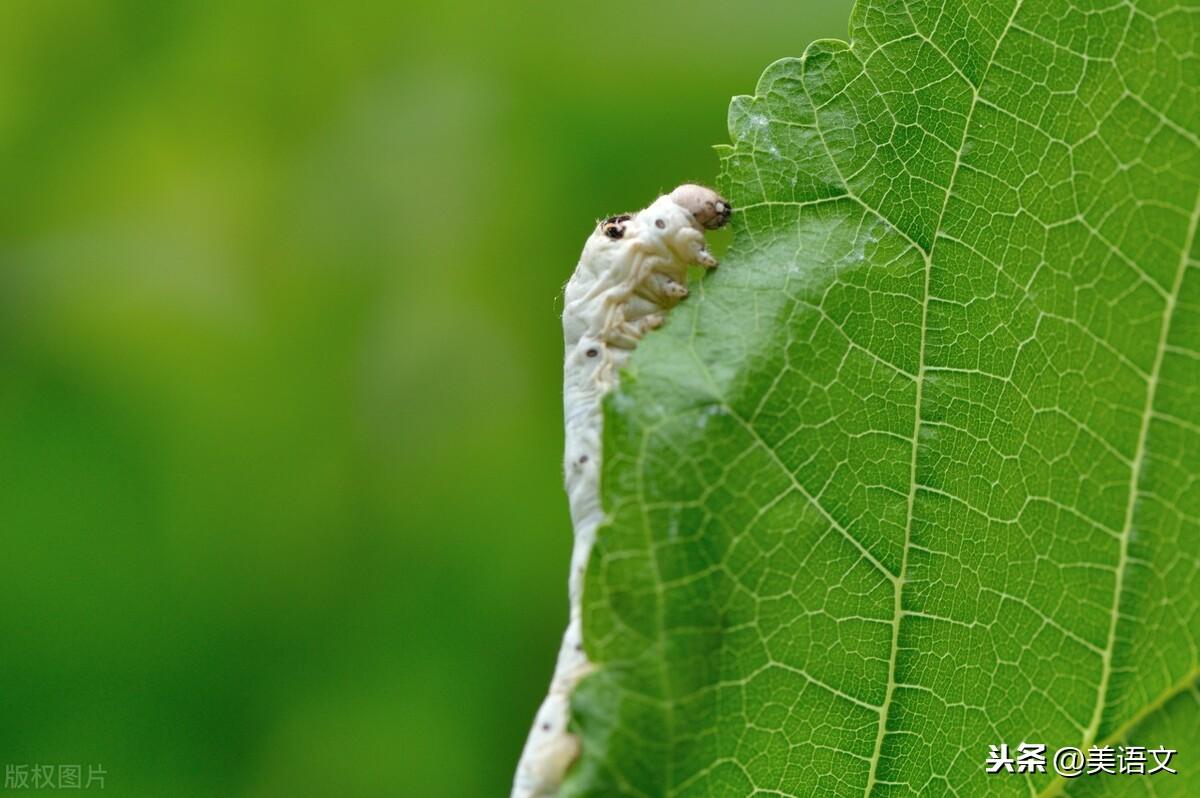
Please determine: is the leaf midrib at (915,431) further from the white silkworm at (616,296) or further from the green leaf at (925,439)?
the white silkworm at (616,296)

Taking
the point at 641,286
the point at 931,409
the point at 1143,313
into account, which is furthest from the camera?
the point at 641,286

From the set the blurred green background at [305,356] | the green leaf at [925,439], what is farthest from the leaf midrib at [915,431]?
the blurred green background at [305,356]

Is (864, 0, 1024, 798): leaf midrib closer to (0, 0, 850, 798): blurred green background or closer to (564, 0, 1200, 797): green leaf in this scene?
(564, 0, 1200, 797): green leaf

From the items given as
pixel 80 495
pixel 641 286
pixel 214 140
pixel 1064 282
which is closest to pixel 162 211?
pixel 214 140

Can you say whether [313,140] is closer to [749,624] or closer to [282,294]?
[282,294]

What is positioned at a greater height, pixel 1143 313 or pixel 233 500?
pixel 233 500

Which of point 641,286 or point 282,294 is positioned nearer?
point 641,286
